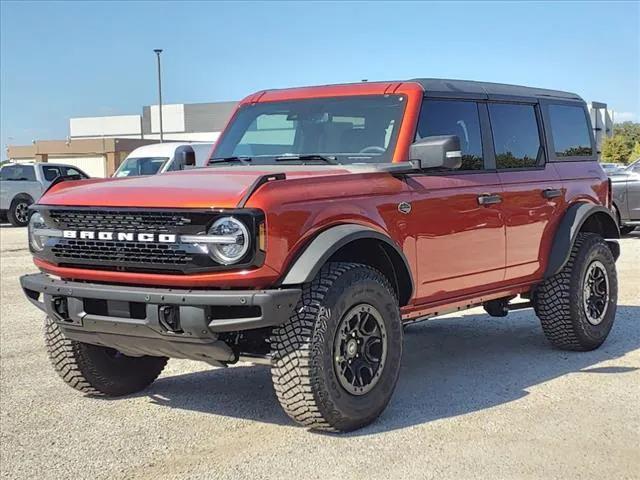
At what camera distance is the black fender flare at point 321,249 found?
170 inches

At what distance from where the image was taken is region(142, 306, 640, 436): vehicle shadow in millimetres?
5168

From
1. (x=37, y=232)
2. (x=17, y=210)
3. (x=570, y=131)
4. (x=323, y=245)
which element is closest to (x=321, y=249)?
(x=323, y=245)

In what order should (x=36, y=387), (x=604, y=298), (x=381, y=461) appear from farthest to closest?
(x=604, y=298), (x=36, y=387), (x=381, y=461)

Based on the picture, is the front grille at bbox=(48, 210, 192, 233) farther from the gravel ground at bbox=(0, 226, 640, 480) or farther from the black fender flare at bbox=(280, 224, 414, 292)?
the gravel ground at bbox=(0, 226, 640, 480)

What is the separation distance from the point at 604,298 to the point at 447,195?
231 centimetres

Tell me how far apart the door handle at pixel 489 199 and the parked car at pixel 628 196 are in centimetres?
1078

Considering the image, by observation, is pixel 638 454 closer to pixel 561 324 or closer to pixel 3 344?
pixel 561 324

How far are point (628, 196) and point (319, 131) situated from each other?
11.7 metres

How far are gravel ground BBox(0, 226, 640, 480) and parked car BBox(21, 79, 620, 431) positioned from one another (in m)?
0.27

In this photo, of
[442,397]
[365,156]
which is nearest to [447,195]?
[365,156]

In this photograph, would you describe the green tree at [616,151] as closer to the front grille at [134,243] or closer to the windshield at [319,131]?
the windshield at [319,131]

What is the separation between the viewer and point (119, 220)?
4.50m

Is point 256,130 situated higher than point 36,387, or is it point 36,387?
point 256,130

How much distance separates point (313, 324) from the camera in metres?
4.42
